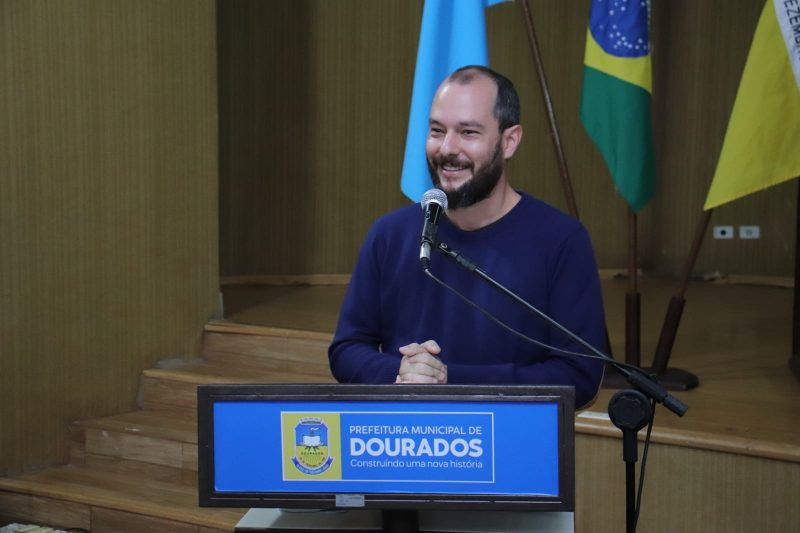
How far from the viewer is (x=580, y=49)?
20.0 feet

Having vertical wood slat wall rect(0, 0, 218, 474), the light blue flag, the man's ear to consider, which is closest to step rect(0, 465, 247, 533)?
vertical wood slat wall rect(0, 0, 218, 474)

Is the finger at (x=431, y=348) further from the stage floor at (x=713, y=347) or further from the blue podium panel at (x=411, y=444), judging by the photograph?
the stage floor at (x=713, y=347)

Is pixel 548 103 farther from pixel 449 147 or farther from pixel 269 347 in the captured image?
pixel 449 147

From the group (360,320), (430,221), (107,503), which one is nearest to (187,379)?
(107,503)

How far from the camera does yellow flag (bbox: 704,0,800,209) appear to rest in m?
2.99

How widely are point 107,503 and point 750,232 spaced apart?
14.4 ft

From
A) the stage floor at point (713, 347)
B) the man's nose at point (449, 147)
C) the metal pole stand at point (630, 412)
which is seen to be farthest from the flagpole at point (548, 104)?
the metal pole stand at point (630, 412)

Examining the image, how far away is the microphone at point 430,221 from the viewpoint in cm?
148

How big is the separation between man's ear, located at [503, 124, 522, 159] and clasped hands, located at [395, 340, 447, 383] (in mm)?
444

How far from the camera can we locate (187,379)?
12.1ft

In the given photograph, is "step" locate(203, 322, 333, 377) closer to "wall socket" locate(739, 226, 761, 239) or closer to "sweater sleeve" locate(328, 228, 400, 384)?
"sweater sleeve" locate(328, 228, 400, 384)

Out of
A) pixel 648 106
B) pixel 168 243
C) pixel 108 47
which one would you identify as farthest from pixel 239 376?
pixel 648 106

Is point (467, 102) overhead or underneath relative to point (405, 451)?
overhead

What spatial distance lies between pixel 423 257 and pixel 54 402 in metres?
2.46
